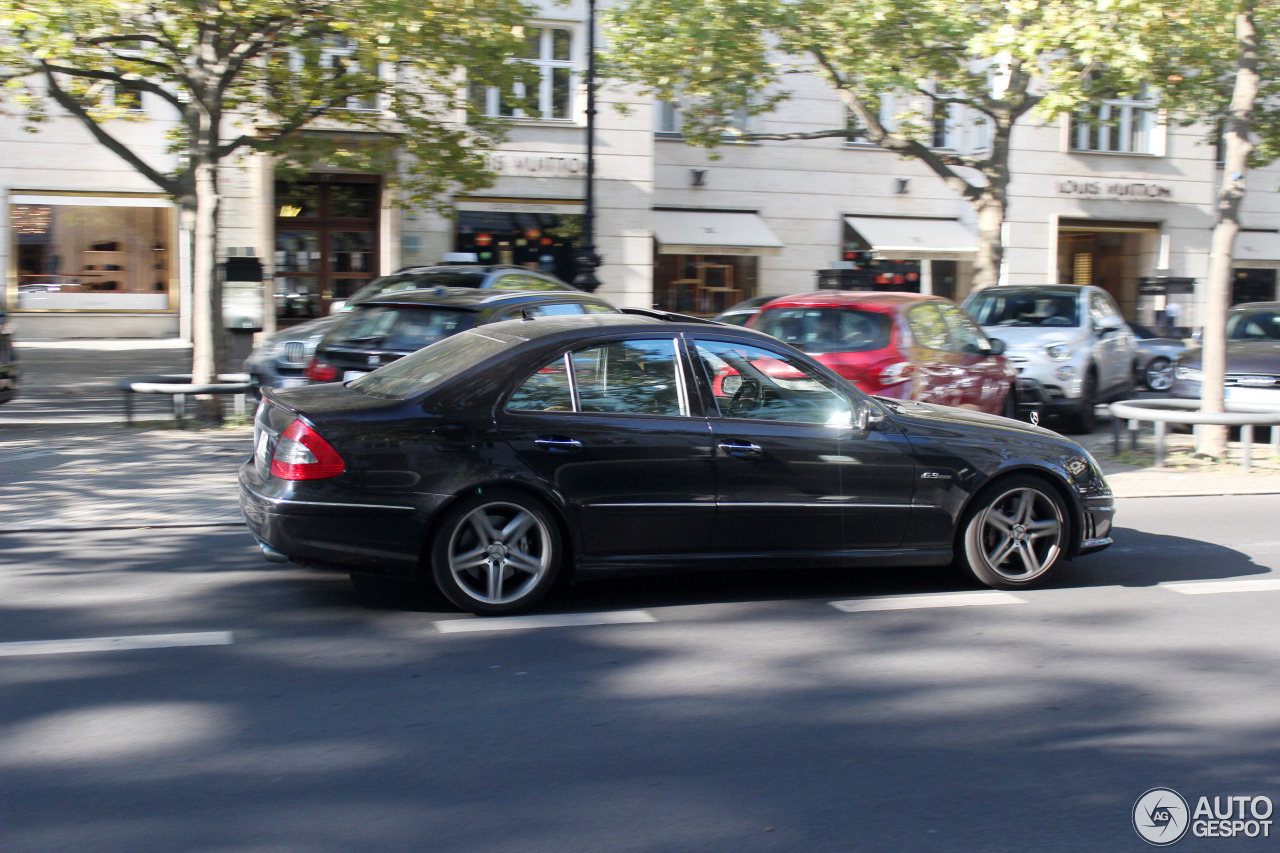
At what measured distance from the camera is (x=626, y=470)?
6.00m

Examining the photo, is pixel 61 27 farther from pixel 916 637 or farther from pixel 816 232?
pixel 816 232

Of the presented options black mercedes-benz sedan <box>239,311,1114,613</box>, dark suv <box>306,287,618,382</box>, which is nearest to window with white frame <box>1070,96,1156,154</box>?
dark suv <box>306,287,618,382</box>

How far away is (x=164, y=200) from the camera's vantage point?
965 inches

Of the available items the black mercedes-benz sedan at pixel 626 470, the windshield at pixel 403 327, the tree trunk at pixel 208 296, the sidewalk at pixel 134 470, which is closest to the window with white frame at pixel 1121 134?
the sidewalk at pixel 134 470

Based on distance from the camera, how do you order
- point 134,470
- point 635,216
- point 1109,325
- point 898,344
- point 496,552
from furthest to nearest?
1. point 635,216
2. point 1109,325
3. point 898,344
4. point 134,470
5. point 496,552

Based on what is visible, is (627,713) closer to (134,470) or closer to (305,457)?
(305,457)

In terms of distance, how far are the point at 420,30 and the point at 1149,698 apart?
11.1 meters

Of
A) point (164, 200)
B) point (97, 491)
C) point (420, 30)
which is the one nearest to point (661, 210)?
point (164, 200)

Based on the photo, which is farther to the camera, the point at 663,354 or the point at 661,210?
the point at 661,210

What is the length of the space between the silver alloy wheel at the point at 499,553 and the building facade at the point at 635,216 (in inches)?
549

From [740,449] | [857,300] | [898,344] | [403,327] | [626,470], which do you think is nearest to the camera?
[626,470]

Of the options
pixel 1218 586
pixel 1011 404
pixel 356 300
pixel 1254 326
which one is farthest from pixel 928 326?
pixel 1254 326

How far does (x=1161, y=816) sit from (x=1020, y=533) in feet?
9.71

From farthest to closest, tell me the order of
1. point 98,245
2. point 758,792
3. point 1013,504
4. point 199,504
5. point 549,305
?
1. point 98,245
2. point 549,305
3. point 199,504
4. point 1013,504
5. point 758,792
